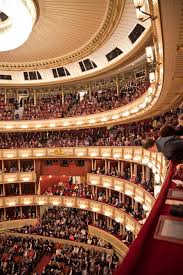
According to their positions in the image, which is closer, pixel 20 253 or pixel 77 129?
pixel 20 253

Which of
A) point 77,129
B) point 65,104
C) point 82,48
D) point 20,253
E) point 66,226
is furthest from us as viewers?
point 65,104

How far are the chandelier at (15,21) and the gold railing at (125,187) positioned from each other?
1155 cm

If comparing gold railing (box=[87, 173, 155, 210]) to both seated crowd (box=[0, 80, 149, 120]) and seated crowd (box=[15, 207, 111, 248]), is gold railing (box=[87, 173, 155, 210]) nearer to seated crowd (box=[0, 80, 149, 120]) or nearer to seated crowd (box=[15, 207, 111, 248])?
seated crowd (box=[15, 207, 111, 248])

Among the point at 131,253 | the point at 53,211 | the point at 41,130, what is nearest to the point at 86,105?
the point at 41,130

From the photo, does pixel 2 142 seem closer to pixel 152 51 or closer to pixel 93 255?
pixel 93 255

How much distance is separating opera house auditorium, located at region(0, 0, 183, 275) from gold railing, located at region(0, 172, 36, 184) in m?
0.09

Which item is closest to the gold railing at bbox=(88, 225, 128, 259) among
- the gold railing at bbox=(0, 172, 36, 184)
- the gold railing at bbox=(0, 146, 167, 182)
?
the gold railing at bbox=(0, 146, 167, 182)

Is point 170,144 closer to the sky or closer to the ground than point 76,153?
closer to the sky

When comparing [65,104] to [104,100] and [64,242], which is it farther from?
[64,242]

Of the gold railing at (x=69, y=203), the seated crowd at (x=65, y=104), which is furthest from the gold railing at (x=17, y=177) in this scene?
the seated crowd at (x=65, y=104)

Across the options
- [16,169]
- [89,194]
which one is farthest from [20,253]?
[16,169]

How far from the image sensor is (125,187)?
1877 centimetres

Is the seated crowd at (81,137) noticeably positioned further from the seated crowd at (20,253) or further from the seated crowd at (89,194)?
the seated crowd at (20,253)

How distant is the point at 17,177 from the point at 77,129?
7153 millimetres
